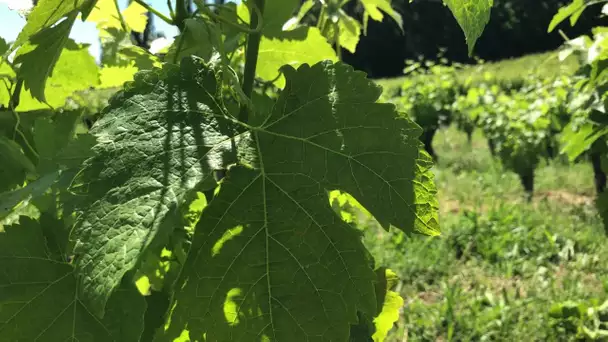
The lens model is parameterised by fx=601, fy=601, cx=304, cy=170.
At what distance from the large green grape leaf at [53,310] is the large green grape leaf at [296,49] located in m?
0.44

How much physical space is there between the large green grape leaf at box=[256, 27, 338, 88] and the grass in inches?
93.3

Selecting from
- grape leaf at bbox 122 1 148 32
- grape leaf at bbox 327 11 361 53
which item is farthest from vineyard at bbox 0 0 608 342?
grape leaf at bbox 327 11 361 53

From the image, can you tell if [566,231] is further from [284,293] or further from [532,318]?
[284,293]

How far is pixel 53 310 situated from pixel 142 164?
0.24 meters

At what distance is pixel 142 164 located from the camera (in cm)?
55

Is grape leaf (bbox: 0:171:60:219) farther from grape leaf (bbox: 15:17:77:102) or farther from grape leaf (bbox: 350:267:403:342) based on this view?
grape leaf (bbox: 350:267:403:342)

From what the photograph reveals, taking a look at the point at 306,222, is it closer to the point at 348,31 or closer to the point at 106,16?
the point at 106,16

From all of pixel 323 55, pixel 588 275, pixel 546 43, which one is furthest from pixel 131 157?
pixel 546 43

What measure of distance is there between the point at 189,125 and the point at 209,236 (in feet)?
0.37

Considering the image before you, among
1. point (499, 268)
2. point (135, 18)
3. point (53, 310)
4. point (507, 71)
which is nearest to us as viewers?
point (53, 310)

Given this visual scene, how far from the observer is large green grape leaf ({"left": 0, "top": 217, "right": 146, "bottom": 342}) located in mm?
668

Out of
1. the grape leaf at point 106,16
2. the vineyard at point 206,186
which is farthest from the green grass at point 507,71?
the vineyard at point 206,186

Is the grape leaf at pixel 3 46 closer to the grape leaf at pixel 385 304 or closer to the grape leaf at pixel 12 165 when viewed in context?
the grape leaf at pixel 12 165

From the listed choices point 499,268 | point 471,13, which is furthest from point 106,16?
point 499,268
